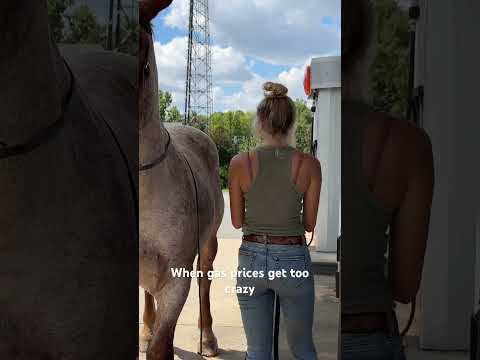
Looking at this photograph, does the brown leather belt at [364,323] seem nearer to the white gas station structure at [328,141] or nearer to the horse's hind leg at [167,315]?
the white gas station structure at [328,141]

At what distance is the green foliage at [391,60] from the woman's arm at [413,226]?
0.16 metres

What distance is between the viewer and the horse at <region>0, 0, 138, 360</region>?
5.35ft

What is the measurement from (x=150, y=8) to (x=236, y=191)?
31.3 inches

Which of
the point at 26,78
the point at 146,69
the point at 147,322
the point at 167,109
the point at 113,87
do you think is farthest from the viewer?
the point at 113,87

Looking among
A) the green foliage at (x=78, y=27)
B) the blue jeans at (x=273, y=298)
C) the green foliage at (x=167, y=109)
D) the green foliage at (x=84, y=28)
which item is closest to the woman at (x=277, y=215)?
the blue jeans at (x=273, y=298)

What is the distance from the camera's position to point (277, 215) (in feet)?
6.25

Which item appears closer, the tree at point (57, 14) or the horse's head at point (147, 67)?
the horse's head at point (147, 67)

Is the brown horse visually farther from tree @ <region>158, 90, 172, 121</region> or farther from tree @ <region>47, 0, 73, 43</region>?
tree @ <region>47, 0, 73, 43</region>

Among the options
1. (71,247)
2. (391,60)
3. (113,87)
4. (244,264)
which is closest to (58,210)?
(71,247)

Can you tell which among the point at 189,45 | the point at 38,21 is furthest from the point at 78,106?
the point at 189,45

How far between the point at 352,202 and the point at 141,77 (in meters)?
0.96

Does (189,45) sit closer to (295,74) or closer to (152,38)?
(152,38)

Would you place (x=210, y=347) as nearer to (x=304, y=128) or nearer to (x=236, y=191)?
(x=236, y=191)

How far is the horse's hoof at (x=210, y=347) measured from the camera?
210cm
